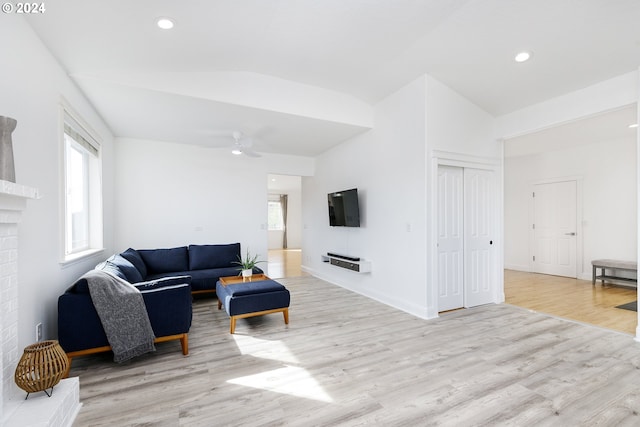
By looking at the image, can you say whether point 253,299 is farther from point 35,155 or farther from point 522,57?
point 522,57

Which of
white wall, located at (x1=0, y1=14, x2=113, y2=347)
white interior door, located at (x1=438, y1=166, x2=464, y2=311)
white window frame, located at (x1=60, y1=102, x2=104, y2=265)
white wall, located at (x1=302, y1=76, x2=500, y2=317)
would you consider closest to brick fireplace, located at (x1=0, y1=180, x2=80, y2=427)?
white wall, located at (x1=0, y1=14, x2=113, y2=347)

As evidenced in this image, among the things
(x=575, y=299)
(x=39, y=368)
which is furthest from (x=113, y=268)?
(x=575, y=299)

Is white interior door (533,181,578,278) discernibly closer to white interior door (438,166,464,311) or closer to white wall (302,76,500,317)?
white wall (302,76,500,317)

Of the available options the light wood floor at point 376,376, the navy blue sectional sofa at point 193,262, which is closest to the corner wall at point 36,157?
the light wood floor at point 376,376

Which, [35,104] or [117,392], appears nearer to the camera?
[117,392]

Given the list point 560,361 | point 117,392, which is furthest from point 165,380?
point 560,361

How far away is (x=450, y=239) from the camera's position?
4.09 metres

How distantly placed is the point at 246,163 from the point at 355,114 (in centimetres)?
262

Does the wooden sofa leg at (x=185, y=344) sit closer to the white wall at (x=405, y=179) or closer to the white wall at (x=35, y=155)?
the white wall at (x=35, y=155)

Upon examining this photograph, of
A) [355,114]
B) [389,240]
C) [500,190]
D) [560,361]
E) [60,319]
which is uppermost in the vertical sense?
[355,114]

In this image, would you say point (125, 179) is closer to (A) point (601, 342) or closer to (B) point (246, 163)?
(B) point (246, 163)

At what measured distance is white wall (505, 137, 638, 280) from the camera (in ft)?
17.7

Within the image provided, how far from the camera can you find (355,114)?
4602mm

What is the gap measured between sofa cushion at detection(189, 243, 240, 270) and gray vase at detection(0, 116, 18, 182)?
3517mm
